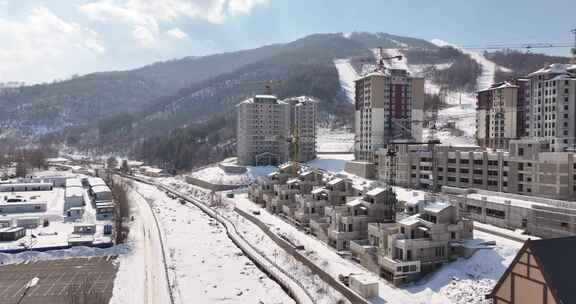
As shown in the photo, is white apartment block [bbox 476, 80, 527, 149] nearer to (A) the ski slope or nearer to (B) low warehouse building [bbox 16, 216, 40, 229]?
(B) low warehouse building [bbox 16, 216, 40, 229]

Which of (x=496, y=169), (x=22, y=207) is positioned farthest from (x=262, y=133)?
(x=496, y=169)

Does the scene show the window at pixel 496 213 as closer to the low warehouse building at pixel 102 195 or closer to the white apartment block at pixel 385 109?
the white apartment block at pixel 385 109

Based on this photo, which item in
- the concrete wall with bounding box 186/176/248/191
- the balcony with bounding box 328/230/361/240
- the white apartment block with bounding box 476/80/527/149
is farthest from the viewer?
the white apartment block with bounding box 476/80/527/149

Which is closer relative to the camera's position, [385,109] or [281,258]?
[281,258]

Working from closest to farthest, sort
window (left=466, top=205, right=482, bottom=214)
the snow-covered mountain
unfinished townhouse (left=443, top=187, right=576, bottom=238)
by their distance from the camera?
1. unfinished townhouse (left=443, top=187, right=576, bottom=238)
2. window (left=466, top=205, right=482, bottom=214)
3. the snow-covered mountain

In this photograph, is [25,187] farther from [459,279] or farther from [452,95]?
[452,95]

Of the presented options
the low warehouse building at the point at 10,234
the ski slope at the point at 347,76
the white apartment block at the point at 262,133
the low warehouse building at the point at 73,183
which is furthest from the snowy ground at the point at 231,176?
the ski slope at the point at 347,76

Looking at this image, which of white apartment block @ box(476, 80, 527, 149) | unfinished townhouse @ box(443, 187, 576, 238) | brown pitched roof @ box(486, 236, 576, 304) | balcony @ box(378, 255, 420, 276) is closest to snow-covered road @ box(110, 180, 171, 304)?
balcony @ box(378, 255, 420, 276)
